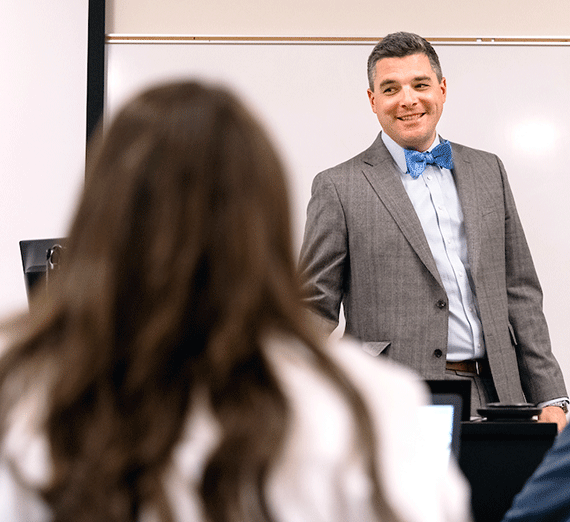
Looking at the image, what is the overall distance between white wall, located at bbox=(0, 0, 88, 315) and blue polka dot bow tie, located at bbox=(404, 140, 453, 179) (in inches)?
54.8

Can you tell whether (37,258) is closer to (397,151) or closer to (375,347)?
(375,347)

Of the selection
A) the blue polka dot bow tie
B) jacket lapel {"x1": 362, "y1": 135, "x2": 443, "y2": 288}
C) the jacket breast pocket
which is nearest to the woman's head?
the jacket breast pocket

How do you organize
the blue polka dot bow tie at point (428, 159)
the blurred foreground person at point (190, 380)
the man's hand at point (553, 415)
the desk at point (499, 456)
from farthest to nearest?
the blue polka dot bow tie at point (428, 159), the man's hand at point (553, 415), the desk at point (499, 456), the blurred foreground person at point (190, 380)

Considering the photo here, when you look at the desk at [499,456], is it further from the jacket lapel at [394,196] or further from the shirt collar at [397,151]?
the shirt collar at [397,151]

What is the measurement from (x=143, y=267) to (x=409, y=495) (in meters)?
0.28

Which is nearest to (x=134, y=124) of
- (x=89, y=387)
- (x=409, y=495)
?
(x=89, y=387)

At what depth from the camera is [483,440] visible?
138 cm

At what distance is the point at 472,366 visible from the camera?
2121 millimetres

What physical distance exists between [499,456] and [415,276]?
0.83 metres

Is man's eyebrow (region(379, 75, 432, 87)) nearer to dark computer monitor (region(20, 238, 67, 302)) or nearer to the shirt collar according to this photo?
the shirt collar

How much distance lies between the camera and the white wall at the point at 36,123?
10.0ft

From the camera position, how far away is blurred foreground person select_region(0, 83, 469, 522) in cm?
61

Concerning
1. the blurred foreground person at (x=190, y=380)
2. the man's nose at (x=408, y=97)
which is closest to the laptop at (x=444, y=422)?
the blurred foreground person at (x=190, y=380)

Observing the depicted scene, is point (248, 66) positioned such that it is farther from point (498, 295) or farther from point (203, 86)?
point (203, 86)
